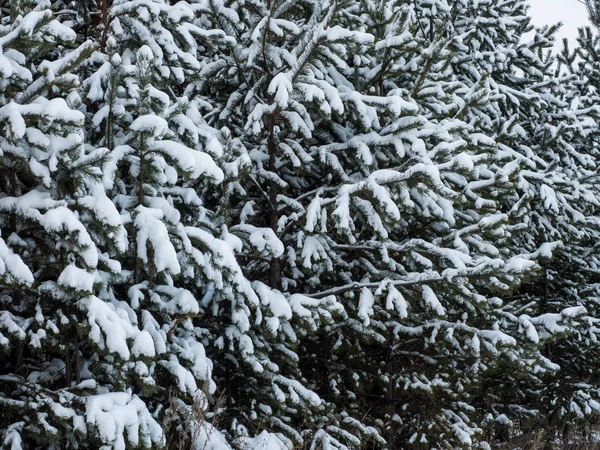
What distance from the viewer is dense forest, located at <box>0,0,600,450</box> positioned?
4.14 m

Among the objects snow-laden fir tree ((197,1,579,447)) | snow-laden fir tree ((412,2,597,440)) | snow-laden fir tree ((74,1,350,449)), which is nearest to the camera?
snow-laden fir tree ((74,1,350,449))

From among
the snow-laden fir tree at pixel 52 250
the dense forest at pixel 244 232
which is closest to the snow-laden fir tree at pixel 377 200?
the dense forest at pixel 244 232

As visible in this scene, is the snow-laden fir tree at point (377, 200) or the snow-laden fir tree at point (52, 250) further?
the snow-laden fir tree at point (377, 200)

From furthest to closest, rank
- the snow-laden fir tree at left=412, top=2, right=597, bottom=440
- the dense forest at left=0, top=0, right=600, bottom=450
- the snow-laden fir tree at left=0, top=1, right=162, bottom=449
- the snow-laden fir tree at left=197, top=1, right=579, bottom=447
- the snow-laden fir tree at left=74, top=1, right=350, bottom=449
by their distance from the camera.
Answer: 1. the snow-laden fir tree at left=412, top=2, right=597, bottom=440
2. the snow-laden fir tree at left=197, top=1, right=579, bottom=447
3. the snow-laden fir tree at left=74, top=1, right=350, bottom=449
4. the dense forest at left=0, top=0, right=600, bottom=450
5. the snow-laden fir tree at left=0, top=1, right=162, bottom=449

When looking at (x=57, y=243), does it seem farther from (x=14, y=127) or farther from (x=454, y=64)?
(x=454, y=64)

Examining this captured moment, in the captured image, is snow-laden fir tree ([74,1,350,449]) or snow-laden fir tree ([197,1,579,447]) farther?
snow-laden fir tree ([197,1,579,447])

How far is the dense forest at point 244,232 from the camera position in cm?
414

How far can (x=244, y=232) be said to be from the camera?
221 inches

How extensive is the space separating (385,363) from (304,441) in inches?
65.3

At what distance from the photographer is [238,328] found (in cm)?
539

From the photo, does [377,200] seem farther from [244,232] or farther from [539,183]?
[539,183]

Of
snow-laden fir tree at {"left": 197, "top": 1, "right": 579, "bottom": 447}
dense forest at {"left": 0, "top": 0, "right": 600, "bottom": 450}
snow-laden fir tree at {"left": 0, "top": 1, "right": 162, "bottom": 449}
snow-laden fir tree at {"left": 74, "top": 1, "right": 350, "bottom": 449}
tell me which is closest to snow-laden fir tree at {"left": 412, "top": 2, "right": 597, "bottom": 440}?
dense forest at {"left": 0, "top": 0, "right": 600, "bottom": 450}

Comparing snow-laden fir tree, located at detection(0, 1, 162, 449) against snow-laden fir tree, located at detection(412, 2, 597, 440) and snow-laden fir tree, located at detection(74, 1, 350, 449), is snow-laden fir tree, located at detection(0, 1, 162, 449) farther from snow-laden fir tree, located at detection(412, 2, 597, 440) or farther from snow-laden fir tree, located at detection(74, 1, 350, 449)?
snow-laden fir tree, located at detection(412, 2, 597, 440)

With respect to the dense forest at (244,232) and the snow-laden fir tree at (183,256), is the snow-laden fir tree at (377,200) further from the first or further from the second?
the snow-laden fir tree at (183,256)
